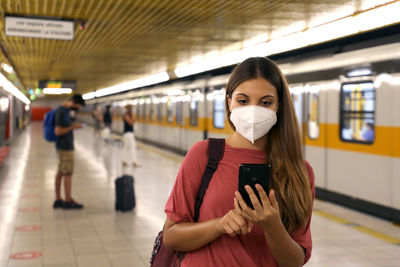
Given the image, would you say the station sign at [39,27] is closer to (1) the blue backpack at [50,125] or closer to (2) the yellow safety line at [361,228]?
(1) the blue backpack at [50,125]

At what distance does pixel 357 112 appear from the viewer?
25.3ft

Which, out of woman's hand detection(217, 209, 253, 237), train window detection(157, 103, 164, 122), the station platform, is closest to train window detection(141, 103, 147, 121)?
train window detection(157, 103, 164, 122)

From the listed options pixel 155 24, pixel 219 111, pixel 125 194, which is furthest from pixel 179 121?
pixel 125 194

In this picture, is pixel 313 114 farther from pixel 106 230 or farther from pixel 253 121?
pixel 253 121

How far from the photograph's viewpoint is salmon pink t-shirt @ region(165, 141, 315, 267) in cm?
170

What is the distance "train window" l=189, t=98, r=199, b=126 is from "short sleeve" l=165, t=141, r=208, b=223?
575 inches

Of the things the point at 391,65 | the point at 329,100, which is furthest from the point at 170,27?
the point at 391,65

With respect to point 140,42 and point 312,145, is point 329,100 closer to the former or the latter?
point 312,145

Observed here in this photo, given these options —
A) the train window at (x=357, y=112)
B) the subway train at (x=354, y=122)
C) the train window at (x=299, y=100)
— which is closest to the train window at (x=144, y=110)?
the subway train at (x=354, y=122)

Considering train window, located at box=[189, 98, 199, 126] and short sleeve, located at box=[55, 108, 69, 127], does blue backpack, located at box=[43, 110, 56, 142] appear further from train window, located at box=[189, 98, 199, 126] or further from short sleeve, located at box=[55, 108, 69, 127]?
train window, located at box=[189, 98, 199, 126]

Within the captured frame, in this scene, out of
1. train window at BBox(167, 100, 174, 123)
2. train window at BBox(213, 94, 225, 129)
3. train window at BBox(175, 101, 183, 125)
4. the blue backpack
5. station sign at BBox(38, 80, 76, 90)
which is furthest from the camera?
station sign at BBox(38, 80, 76, 90)

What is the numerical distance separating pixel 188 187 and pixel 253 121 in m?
0.33

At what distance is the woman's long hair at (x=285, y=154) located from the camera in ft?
5.71

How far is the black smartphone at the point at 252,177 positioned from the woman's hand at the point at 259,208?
21mm
